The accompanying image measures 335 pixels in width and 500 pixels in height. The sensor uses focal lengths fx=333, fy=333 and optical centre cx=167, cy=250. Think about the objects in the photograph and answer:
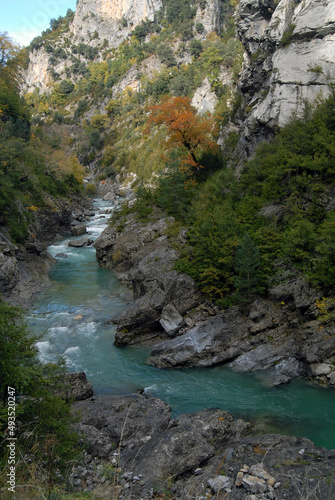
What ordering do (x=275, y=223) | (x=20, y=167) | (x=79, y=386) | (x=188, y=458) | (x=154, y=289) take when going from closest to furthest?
(x=188, y=458)
(x=79, y=386)
(x=275, y=223)
(x=154, y=289)
(x=20, y=167)

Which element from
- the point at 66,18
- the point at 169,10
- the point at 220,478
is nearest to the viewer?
the point at 220,478

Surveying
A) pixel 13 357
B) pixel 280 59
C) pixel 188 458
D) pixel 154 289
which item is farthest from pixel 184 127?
pixel 188 458

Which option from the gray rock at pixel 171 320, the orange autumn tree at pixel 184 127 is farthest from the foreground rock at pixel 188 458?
the orange autumn tree at pixel 184 127

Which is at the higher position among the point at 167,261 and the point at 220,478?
the point at 167,261

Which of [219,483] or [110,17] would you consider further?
[110,17]

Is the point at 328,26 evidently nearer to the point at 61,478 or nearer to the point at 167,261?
the point at 167,261

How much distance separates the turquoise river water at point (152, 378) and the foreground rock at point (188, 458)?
1269mm

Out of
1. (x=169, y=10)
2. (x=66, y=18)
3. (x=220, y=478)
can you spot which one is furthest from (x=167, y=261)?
(x=66, y=18)

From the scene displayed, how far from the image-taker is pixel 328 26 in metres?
20.1

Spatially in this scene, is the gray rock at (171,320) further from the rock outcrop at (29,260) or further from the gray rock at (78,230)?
the gray rock at (78,230)

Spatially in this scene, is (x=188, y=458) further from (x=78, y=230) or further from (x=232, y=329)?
(x=78, y=230)

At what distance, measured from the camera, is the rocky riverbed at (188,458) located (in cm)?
643

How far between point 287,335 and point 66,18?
6019 inches

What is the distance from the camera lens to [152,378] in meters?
13.4
